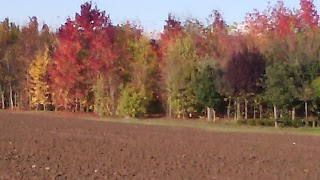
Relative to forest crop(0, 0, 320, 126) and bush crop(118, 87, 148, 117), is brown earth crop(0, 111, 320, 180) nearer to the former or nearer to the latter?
forest crop(0, 0, 320, 126)

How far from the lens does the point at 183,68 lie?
65.5 meters

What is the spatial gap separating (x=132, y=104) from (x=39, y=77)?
1678cm

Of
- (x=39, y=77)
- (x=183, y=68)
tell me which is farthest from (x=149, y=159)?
(x=39, y=77)

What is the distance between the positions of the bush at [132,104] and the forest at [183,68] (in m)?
0.11

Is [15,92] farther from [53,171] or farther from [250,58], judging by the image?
[53,171]

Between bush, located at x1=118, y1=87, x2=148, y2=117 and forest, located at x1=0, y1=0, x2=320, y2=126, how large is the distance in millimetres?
111

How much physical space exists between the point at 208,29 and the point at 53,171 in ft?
197

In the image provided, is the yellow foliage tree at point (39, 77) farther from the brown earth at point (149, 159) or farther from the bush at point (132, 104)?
the brown earth at point (149, 159)

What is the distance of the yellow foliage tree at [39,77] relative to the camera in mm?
78188

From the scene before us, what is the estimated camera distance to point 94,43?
233ft

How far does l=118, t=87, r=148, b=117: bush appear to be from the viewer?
67.4 meters

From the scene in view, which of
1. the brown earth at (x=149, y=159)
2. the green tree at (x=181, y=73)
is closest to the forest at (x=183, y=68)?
the green tree at (x=181, y=73)

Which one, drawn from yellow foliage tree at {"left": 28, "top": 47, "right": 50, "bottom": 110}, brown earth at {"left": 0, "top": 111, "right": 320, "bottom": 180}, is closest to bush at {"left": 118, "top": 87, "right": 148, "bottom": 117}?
yellow foliage tree at {"left": 28, "top": 47, "right": 50, "bottom": 110}

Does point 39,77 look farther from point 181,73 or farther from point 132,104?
point 181,73
